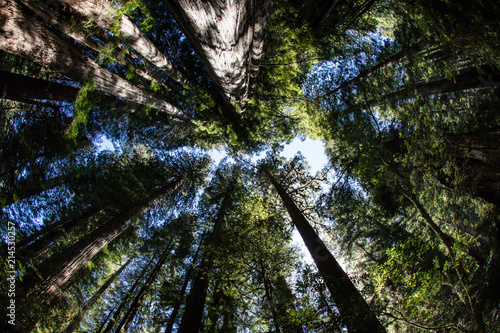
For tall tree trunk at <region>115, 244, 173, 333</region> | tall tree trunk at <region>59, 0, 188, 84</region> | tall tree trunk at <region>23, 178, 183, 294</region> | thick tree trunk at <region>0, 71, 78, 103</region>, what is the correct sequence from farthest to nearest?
1. tall tree trunk at <region>115, 244, 173, 333</region>
2. tall tree trunk at <region>23, 178, 183, 294</region>
3. thick tree trunk at <region>0, 71, 78, 103</region>
4. tall tree trunk at <region>59, 0, 188, 84</region>

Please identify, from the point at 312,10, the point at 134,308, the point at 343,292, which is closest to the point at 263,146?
the point at 312,10

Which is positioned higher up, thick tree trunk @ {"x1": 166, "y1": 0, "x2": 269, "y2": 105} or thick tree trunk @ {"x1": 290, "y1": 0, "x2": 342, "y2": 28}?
thick tree trunk @ {"x1": 290, "y1": 0, "x2": 342, "y2": 28}

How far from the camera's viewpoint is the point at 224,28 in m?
3.05

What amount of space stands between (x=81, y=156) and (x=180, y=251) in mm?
7123

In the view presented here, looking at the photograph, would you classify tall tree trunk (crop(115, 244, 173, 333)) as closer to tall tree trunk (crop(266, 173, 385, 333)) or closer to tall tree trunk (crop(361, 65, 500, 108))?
tall tree trunk (crop(266, 173, 385, 333))

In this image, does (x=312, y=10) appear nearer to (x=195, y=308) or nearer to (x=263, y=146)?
(x=263, y=146)

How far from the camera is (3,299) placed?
2.82 metres

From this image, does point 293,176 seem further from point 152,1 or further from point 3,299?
point 3,299

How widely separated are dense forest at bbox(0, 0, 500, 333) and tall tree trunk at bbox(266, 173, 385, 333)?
0.03 meters

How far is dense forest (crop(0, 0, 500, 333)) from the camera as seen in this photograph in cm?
279

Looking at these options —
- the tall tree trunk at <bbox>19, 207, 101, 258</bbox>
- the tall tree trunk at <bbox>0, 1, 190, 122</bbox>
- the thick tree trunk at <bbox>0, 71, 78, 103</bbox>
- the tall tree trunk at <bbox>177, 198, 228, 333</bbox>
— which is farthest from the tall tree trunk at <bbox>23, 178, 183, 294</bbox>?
the tall tree trunk at <bbox>0, 1, 190, 122</bbox>

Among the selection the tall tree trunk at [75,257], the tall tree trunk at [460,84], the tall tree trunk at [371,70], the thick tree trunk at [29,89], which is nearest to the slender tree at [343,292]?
the tall tree trunk at [460,84]

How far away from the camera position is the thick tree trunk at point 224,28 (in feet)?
9.12

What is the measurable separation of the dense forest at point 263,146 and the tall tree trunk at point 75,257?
0.05m
